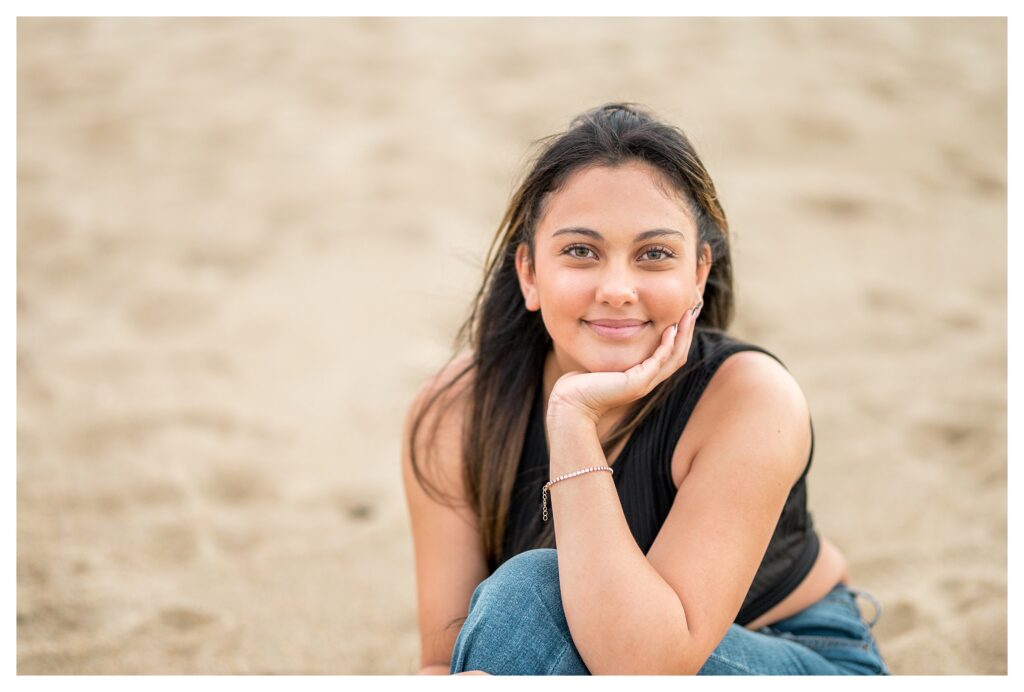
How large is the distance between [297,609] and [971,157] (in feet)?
14.1

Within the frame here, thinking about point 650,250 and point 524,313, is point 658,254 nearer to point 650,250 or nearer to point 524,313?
point 650,250

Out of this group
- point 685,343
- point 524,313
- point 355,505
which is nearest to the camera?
point 685,343

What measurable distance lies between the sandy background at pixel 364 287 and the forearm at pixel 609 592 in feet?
3.77

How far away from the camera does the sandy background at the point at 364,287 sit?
2.97m

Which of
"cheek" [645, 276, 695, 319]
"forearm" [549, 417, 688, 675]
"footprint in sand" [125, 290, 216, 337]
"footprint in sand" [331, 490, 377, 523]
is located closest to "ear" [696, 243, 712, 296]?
"cheek" [645, 276, 695, 319]

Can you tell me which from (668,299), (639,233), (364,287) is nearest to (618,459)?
(668,299)

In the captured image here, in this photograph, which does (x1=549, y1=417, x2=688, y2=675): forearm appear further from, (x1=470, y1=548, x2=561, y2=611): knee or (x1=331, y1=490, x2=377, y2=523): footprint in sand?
(x1=331, y1=490, x2=377, y2=523): footprint in sand

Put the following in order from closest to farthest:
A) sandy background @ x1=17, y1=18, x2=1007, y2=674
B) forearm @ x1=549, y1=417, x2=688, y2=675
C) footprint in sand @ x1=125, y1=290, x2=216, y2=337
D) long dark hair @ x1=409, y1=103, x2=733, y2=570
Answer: forearm @ x1=549, y1=417, x2=688, y2=675 < long dark hair @ x1=409, y1=103, x2=733, y2=570 < sandy background @ x1=17, y1=18, x2=1007, y2=674 < footprint in sand @ x1=125, y1=290, x2=216, y2=337

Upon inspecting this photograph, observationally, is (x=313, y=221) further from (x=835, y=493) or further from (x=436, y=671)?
(x=436, y=671)

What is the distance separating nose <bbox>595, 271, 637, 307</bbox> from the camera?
177cm

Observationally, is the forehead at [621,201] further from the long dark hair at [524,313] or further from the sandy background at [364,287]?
the sandy background at [364,287]

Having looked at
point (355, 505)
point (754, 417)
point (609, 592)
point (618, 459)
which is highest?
point (754, 417)

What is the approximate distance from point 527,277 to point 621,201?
301 mm

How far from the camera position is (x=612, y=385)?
5.89 ft
